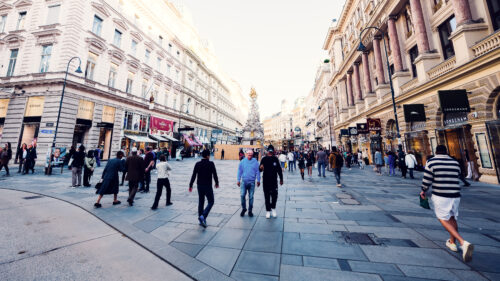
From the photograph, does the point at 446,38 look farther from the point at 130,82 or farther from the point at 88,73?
the point at 130,82

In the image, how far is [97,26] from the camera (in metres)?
19.1

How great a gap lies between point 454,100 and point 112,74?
2872 cm

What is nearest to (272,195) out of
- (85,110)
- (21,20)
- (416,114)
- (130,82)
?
(416,114)

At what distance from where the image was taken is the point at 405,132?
1446 cm

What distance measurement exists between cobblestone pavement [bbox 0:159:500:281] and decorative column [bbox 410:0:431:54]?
1154cm

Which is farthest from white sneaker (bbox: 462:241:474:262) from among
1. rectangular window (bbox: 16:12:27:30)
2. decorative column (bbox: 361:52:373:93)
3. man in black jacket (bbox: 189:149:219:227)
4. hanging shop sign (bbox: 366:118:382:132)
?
rectangular window (bbox: 16:12:27:30)

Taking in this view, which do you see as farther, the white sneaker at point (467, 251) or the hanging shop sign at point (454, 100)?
the hanging shop sign at point (454, 100)

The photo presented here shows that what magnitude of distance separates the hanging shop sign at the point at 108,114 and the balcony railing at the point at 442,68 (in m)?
28.4

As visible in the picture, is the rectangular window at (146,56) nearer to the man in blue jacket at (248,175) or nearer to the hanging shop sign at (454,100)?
the man in blue jacket at (248,175)

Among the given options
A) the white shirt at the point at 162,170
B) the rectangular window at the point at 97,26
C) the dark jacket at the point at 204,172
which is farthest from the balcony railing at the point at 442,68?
the rectangular window at the point at 97,26

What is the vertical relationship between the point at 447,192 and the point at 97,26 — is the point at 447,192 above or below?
below

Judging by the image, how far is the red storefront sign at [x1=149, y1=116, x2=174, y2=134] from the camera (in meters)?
25.6

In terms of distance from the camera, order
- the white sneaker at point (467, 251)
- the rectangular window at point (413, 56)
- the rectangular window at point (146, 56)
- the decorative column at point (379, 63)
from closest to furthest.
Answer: the white sneaker at point (467, 251), the rectangular window at point (413, 56), the decorative column at point (379, 63), the rectangular window at point (146, 56)

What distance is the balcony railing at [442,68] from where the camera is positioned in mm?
10788
